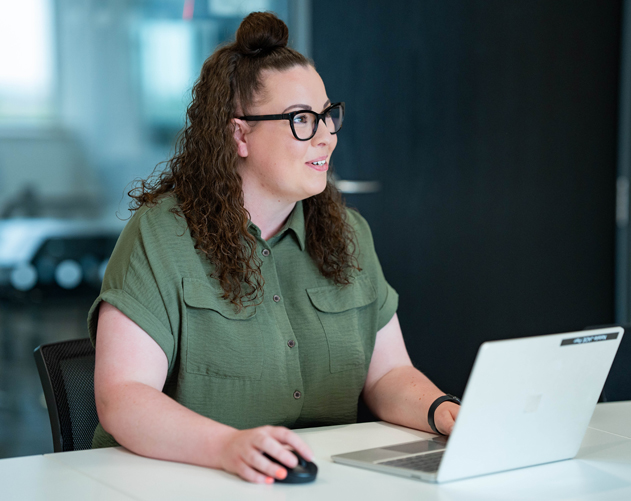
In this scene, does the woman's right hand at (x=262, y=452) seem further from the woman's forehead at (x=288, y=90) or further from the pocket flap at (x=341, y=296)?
the woman's forehead at (x=288, y=90)

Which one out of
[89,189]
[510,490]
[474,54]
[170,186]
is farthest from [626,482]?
[474,54]

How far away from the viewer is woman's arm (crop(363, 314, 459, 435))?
4.48 feet

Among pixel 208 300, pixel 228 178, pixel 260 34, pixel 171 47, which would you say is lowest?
pixel 208 300

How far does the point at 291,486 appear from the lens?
1.02 metres

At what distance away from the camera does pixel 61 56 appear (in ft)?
9.11

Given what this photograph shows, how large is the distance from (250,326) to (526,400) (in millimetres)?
608

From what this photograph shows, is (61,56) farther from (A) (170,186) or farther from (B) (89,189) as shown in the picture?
(A) (170,186)

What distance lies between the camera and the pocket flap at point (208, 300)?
4.60 ft

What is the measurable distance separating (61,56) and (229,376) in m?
1.82

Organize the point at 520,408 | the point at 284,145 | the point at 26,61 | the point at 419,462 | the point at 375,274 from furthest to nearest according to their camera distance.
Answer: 1. the point at 26,61
2. the point at 375,274
3. the point at 284,145
4. the point at 419,462
5. the point at 520,408

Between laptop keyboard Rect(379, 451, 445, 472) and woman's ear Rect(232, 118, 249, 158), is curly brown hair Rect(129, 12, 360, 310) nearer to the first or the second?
woman's ear Rect(232, 118, 249, 158)

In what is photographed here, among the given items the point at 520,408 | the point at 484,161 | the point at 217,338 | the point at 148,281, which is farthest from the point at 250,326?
the point at 484,161

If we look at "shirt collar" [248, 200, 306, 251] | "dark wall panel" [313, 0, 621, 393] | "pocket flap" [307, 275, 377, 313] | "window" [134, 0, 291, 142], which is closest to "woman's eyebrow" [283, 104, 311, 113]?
"shirt collar" [248, 200, 306, 251]

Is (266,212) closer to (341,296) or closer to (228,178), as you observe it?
(228,178)
